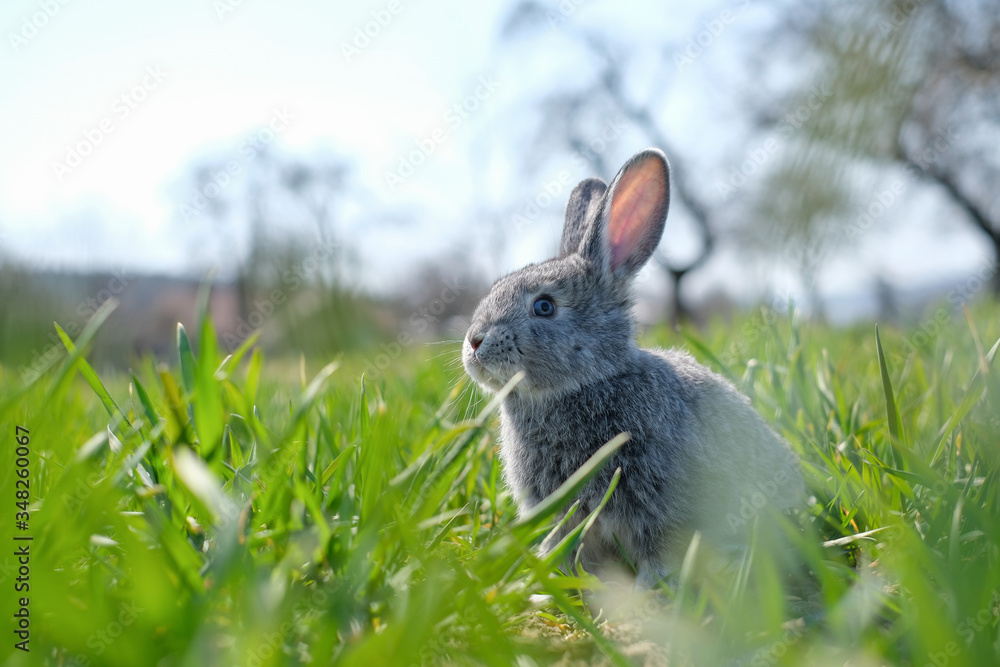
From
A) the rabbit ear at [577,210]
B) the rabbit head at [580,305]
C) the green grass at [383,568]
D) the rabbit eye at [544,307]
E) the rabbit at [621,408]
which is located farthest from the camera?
the rabbit ear at [577,210]

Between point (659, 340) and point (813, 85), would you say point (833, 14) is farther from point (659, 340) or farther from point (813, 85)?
point (659, 340)

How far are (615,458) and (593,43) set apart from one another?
1819 centimetres

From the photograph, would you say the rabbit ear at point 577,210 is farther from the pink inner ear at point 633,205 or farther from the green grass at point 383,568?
the green grass at point 383,568

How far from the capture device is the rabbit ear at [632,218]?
9.62 feet

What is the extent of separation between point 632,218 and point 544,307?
710 mm

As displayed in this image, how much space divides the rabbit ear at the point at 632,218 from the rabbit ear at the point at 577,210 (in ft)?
1.31

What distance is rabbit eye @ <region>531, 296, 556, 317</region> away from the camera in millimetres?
2902

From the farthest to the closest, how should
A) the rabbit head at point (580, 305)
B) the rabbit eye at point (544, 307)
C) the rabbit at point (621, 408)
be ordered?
the rabbit eye at point (544, 307), the rabbit head at point (580, 305), the rabbit at point (621, 408)

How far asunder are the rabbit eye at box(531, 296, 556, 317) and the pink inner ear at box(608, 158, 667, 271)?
0.44 meters

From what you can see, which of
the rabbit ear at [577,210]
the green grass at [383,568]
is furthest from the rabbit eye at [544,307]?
the green grass at [383,568]

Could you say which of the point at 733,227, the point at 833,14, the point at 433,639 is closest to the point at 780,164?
the point at 833,14

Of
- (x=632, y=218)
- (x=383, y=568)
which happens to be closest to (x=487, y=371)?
(x=632, y=218)

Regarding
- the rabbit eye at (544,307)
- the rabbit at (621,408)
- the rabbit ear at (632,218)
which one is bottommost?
the rabbit at (621,408)

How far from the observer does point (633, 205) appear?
308cm
